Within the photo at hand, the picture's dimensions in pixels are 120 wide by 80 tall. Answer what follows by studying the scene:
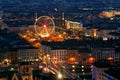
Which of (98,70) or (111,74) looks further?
(98,70)

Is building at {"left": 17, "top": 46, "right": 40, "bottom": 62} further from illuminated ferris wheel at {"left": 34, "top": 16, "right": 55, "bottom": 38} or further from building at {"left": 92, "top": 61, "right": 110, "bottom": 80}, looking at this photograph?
illuminated ferris wheel at {"left": 34, "top": 16, "right": 55, "bottom": 38}

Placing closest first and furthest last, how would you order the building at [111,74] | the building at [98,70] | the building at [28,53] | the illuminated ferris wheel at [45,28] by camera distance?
the building at [111,74] → the building at [98,70] → the building at [28,53] → the illuminated ferris wheel at [45,28]

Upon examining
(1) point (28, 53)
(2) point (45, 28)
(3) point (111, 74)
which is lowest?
(1) point (28, 53)

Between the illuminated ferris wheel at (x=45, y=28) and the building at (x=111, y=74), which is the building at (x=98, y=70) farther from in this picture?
the illuminated ferris wheel at (x=45, y=28)

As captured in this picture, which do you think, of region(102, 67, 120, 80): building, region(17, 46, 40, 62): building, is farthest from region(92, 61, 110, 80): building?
region(17, 46, 40, 62): building

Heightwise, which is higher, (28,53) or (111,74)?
(111,74)

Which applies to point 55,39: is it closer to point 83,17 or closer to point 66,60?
point 66,60

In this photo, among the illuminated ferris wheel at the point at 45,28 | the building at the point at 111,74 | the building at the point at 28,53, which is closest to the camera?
the building at the point at 111,74

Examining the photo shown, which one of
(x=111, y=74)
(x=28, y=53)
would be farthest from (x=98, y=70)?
(x=28, y=53)

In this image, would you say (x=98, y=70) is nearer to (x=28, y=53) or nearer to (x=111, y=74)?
(x=111, y=74)

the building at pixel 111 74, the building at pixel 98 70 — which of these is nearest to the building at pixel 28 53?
the building at pixel 98 70

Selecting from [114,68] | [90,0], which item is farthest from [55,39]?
[90,0]
